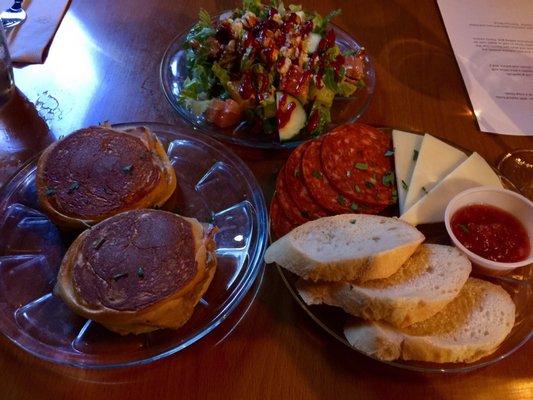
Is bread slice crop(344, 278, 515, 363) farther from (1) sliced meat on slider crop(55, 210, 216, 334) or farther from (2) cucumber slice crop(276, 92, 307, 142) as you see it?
(2) cucumber slice crop(276, 92, 307, 142)

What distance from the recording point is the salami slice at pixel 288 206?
69.3 inches

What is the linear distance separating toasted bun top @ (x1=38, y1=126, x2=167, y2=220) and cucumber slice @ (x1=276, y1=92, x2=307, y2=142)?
566mm

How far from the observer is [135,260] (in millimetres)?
1445

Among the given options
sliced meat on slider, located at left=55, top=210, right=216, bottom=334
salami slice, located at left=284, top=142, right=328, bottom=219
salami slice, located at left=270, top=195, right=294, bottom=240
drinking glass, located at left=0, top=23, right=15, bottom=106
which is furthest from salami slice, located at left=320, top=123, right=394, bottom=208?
drinking glass, located at left=0, top=23, right=15, bottom=106

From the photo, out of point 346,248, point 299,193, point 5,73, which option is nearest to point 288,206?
point 299,193

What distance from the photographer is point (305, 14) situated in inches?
94.3

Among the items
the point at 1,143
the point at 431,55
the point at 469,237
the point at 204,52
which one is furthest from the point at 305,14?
the point at 1,143

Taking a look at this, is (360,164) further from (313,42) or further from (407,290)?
(313,42)

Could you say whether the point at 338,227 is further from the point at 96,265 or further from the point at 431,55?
the point at 431,55

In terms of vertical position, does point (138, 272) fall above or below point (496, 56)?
below

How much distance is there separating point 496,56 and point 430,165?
47.5 inches

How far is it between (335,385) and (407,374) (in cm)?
24

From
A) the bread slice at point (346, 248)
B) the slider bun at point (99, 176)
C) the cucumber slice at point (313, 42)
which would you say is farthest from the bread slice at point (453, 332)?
the cucumber slice at point (313, 42)

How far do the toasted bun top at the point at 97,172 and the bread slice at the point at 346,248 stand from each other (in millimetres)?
562
